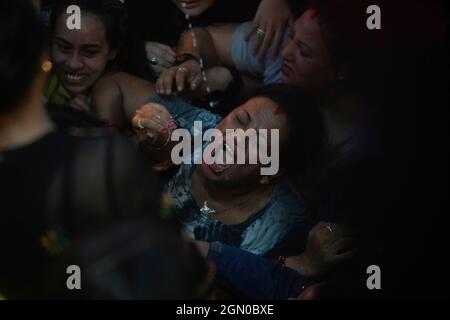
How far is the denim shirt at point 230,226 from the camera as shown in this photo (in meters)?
2.64

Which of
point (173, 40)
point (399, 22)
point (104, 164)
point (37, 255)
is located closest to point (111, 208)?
point (104, 164)

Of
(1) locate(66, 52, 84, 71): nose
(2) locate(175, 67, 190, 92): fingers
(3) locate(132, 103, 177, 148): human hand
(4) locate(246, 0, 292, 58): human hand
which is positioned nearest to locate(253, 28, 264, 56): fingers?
(4) locate(246, 0, 292, 58): human hand

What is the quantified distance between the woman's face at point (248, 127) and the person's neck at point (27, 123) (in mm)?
691

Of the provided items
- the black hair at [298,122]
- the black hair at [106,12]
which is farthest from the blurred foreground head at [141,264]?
the black hair at [106,12]

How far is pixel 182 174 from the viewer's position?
8.66 feet

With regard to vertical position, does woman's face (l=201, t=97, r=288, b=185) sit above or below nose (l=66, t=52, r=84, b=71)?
below

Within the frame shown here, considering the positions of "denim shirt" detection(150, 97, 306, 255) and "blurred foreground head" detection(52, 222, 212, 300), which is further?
"denim shirt" detection(150, 97, 306, 255)

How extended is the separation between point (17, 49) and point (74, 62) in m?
0.59

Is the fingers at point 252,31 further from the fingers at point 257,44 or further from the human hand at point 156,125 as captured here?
the human hand at point 156,125

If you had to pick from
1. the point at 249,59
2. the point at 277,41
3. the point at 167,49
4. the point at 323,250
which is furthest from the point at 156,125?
the point at 323,250

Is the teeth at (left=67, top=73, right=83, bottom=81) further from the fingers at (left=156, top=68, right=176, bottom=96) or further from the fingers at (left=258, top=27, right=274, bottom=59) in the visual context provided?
the fingers at (left=258, top=27, right=274, bottom=59)

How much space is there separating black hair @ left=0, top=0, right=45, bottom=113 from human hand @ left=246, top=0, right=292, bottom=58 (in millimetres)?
825

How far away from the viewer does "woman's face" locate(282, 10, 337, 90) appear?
8.49 feet

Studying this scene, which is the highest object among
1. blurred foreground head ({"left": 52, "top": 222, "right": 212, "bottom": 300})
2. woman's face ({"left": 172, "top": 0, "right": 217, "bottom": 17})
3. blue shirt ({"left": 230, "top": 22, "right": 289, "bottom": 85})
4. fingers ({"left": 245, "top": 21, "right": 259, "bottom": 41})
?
woman's face ({"left": 172, "top": 0, "right": 217, "bottom": 17})
